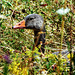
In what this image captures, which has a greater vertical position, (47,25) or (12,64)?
(47,25)

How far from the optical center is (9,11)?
3.84 m

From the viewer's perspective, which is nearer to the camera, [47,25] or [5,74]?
[5,74]

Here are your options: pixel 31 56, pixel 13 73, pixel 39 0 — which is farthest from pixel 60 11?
pixel 39 0

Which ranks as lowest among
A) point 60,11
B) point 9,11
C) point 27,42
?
point 27,42

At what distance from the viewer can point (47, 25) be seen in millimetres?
4250

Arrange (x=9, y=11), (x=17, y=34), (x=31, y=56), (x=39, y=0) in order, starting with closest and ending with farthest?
1. (x=31, y=56)
2. (x=17, y=34)
3. (x=9, y=11)
4. (x=39, y=0)

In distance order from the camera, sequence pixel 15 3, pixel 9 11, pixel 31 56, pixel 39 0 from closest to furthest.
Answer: pixel 31 56
pixel 9 11
pixel 15 3
pixel 39 0

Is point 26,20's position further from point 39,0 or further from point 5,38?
point 39,0

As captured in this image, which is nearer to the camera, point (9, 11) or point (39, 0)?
point (9, 11)

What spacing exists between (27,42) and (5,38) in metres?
0.45

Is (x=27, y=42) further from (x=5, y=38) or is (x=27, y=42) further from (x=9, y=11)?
(x=9, y=11)

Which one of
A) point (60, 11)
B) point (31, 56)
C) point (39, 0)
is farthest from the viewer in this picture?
point (39, 0)

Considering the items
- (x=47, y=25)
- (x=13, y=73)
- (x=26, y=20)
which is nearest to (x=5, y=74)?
(x=13, y=73)

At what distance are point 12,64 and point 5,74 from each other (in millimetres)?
138
